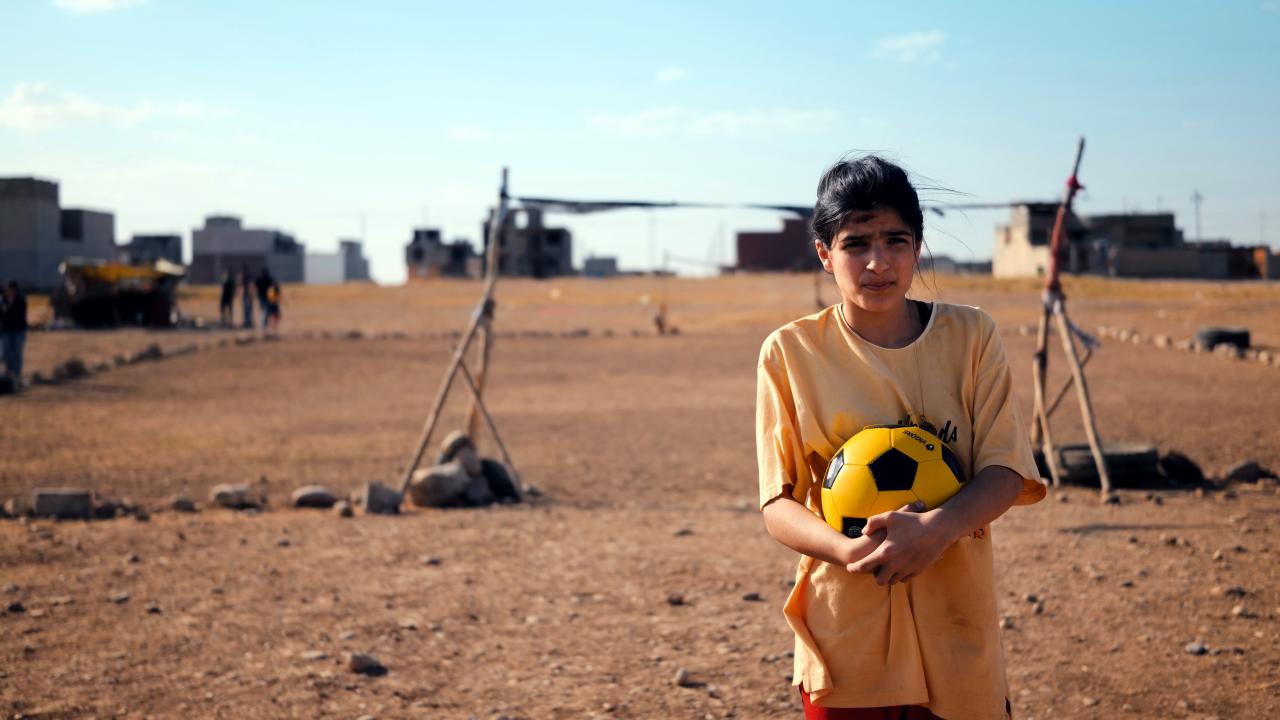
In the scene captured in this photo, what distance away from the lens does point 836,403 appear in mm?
2471

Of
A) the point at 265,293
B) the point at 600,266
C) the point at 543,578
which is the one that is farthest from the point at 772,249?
the point at 543,578

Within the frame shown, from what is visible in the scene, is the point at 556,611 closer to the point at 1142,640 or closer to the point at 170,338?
the point at 1142,640

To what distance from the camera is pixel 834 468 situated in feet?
7.97

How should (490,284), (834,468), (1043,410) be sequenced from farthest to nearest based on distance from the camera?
(490,284)
(1043,410)
(834,468)

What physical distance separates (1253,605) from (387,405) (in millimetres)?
13668

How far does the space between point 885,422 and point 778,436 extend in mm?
239

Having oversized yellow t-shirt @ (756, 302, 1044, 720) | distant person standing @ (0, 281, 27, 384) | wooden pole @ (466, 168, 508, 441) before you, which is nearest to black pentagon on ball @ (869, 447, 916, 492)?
oversized yellow t-shirt @ (756, 302, 1044, 720)

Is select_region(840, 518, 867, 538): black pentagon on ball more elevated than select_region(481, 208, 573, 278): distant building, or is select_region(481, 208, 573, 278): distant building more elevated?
select_region(481, 208, 573, 278): distant building

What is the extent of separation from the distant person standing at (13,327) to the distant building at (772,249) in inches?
2335

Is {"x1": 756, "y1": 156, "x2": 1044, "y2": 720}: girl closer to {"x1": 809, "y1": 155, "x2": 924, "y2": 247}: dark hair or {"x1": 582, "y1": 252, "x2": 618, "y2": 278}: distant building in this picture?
{"x1": 809, "y1": 155, "x2": 924, "y2": 247}: dark hair

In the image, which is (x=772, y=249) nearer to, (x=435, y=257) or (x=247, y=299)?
(x=435, y=257)

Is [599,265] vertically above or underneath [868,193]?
above

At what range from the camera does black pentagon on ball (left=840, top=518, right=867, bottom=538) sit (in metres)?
2.37

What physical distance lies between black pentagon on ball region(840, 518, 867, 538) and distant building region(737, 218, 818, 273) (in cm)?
7364
